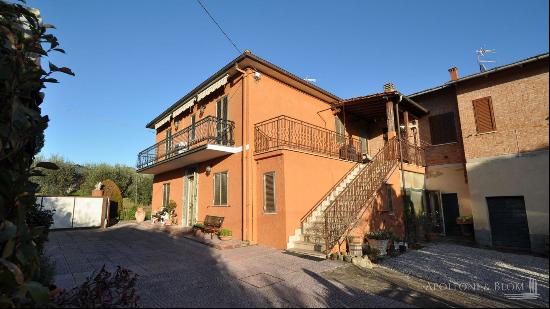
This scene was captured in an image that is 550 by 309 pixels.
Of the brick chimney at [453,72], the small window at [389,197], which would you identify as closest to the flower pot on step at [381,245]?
the small window at [389,197]

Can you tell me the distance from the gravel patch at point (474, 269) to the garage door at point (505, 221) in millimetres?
358

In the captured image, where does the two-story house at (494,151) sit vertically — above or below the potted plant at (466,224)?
above

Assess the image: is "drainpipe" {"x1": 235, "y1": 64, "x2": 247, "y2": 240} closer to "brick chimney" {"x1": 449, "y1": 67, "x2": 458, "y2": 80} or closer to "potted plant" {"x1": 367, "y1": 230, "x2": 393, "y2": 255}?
"potted plant" {"x1": 367, "y1": 230, "x2": 393, "y2": 255}

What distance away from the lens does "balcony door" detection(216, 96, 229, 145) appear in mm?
11859

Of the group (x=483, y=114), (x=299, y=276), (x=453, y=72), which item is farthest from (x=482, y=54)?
(x=299, y=276)

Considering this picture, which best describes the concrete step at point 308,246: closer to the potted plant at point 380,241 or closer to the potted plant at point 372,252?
the potted plant at point 372,252

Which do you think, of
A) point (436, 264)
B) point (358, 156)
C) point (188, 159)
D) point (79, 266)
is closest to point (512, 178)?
point (436, 264)

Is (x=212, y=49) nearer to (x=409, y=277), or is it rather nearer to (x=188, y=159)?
(x=188, y=159)

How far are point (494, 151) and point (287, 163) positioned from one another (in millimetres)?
5433

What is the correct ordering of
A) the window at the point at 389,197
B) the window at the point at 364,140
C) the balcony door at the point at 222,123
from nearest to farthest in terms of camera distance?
the window at the point at 389,197 → the balcony door at the point at 222,123 → the window at the point at 364,140

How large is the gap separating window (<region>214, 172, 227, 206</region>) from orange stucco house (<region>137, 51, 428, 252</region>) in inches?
1.6

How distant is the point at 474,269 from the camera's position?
263 inches

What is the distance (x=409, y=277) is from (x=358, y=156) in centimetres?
872

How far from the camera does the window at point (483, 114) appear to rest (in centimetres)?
1009
